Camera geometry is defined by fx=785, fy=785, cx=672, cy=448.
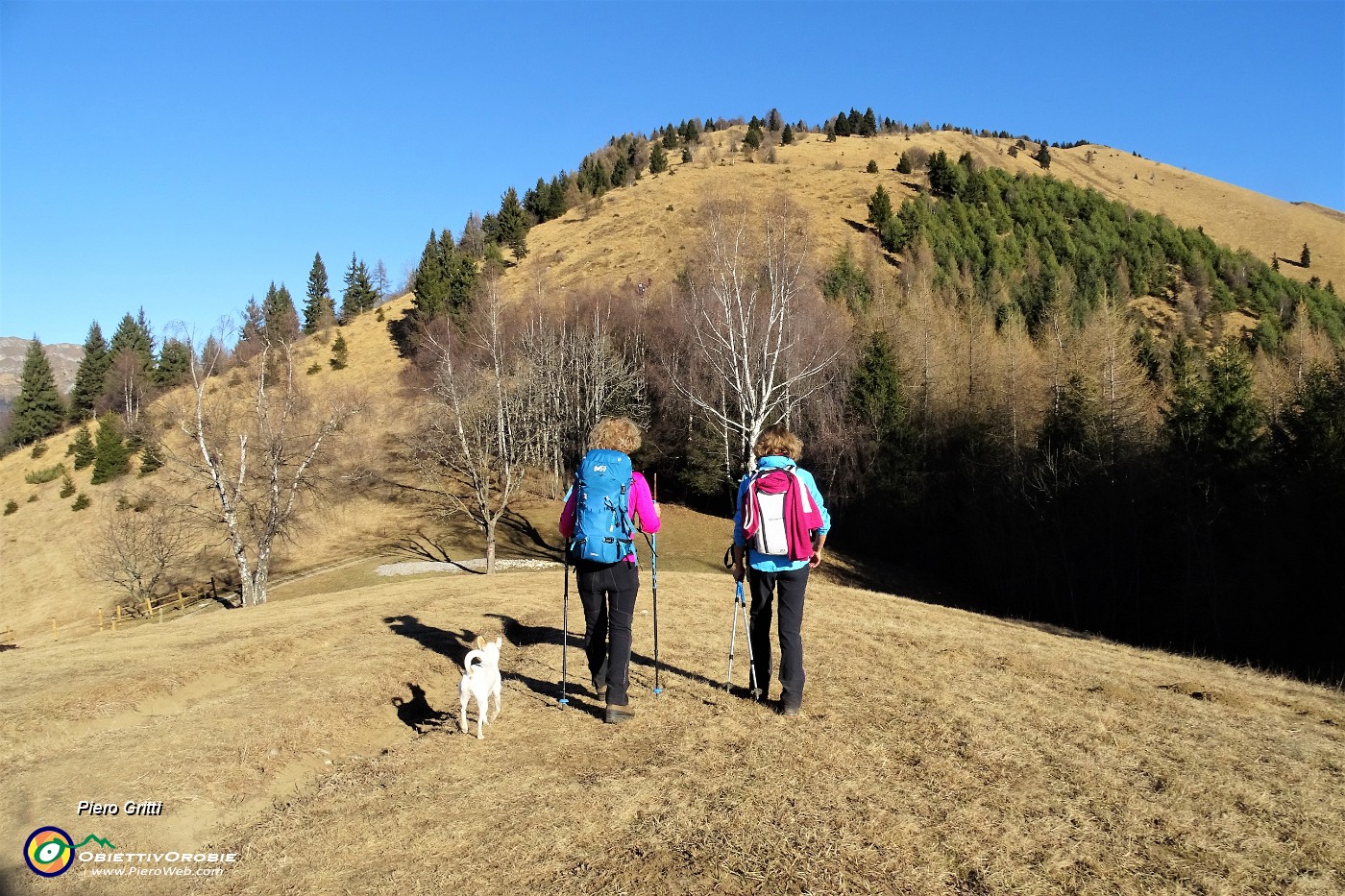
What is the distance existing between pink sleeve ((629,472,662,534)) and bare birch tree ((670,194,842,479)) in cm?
2058

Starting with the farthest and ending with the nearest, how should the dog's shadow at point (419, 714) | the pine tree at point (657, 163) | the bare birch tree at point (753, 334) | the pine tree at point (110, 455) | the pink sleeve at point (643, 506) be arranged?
the pine tree at point (657, 163) → the pine tree at point (110, 455) → the bare birch tree at point (753, 334) → the dog's shadow at point (419, 714) → the pink sleeve at point (643, 506)

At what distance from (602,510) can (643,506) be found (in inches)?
13.6

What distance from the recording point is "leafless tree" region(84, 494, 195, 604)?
3734cm

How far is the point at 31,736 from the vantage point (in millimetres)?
6855

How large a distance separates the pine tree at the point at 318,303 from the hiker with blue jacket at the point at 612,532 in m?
88.1

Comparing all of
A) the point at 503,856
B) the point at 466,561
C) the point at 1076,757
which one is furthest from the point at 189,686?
the point at 466,561

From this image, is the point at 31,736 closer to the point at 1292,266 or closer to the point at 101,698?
the point at 101,698

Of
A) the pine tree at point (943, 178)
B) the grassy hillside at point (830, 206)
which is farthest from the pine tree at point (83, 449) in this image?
the pine tree at point (943, 178)

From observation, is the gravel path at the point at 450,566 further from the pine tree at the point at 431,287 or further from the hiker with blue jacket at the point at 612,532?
the pine tree at the point at 431,287

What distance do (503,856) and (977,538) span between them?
36.0 m

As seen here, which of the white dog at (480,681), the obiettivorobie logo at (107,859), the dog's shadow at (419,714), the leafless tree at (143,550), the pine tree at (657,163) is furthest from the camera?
the pine tree at (657,163)

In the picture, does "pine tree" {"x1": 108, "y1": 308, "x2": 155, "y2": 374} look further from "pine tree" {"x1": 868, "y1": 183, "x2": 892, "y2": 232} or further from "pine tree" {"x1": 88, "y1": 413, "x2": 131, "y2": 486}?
"pine tree" {"x1": 868, "y1": 183, "x2": 892, "y2": 232}

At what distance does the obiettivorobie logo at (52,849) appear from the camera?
14.8 ft

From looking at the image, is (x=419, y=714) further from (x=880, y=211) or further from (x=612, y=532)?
(x=880, y=211)
